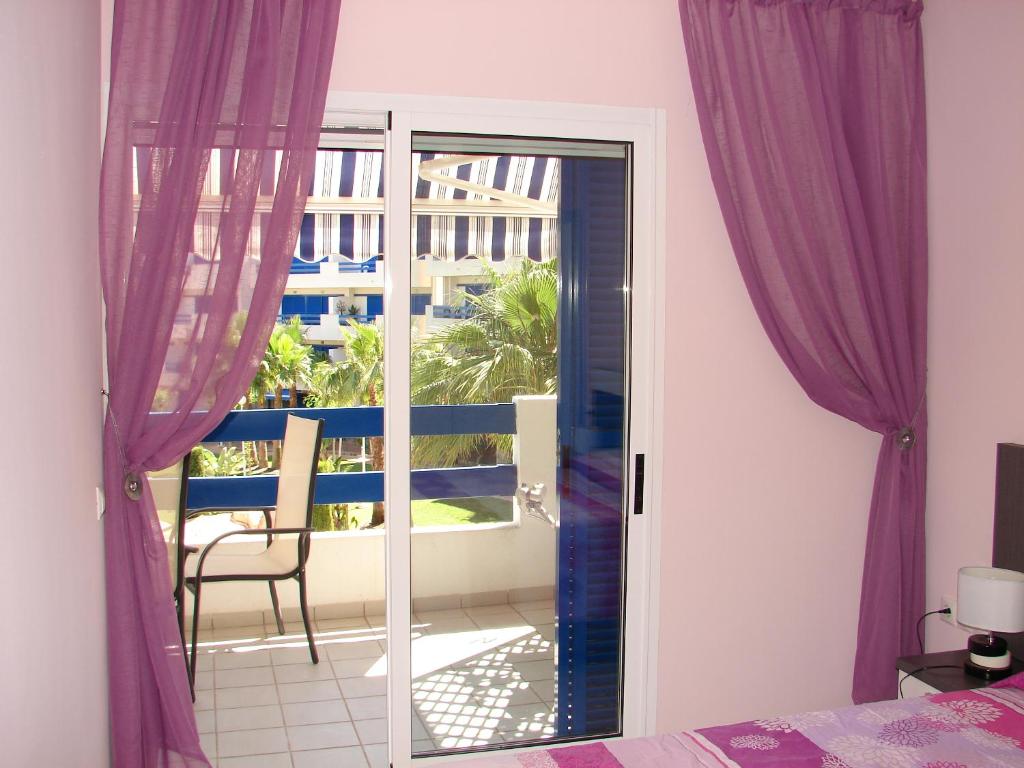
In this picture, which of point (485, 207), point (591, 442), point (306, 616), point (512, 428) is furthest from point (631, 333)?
point (306, 616)

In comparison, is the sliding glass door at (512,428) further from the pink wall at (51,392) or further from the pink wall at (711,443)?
the pink wall at (51,392)

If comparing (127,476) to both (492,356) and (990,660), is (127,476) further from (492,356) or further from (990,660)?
(990,660)

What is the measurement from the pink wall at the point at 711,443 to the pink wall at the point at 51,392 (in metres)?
1.01

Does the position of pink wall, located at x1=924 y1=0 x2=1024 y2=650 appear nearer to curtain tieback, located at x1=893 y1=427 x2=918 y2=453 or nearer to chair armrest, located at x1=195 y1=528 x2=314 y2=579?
curtain tieback, located at x1=893 y1=427 x2=918 y2=453

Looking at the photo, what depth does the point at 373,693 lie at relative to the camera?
3766 mm

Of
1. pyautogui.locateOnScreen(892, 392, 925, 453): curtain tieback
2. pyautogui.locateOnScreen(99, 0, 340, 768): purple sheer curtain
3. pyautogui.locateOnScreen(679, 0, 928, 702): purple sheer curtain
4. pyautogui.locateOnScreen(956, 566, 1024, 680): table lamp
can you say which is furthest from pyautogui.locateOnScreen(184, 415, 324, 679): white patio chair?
pyautogui.locateOnScreen(956, 566, 1024, 680): table lamp

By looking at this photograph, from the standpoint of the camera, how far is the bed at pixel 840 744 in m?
1.98

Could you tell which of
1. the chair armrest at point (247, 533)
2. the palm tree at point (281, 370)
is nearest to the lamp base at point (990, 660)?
the chair armrest at point (247, 533)

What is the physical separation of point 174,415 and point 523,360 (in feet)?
3.57

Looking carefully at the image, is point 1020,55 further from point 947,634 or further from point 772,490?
point 947,634

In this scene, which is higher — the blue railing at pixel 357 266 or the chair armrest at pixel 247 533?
the blue railing at pixel 357 266

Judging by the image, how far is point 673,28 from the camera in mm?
2969

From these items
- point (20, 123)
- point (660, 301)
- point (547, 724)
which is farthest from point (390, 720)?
point (20, 123)

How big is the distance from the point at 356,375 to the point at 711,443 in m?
3.55
